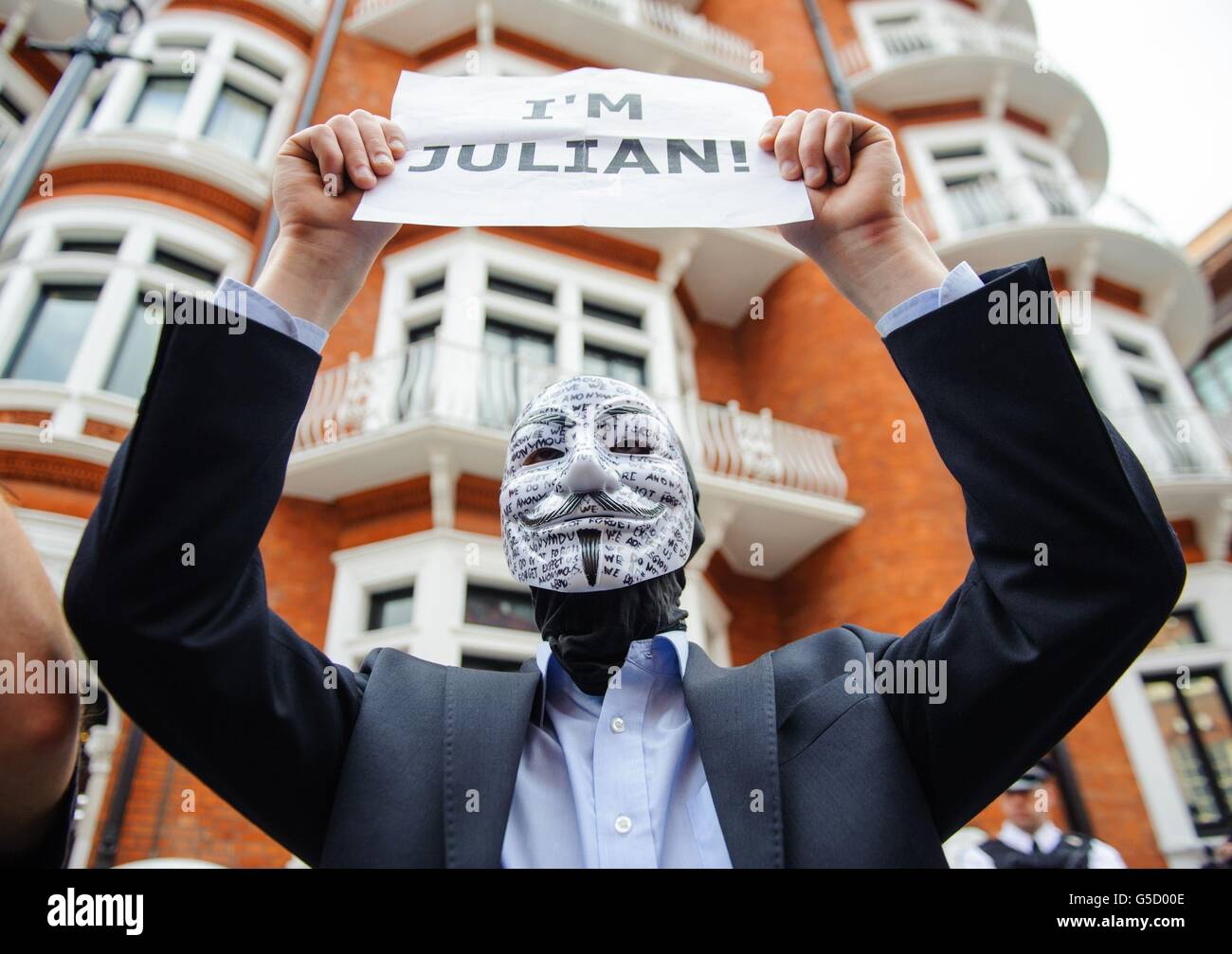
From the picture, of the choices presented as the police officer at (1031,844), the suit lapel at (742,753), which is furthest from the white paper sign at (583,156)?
the police officer at (1031,844)

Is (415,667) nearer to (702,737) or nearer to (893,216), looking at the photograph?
(702,737)

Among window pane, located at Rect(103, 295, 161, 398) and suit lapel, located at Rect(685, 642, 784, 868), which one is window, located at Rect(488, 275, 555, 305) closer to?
window pane, located at Rect(103, 295, 161, 398)

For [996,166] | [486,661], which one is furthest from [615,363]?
[996,166]

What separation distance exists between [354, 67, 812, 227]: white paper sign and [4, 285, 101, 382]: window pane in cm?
832

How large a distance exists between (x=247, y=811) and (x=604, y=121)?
166 centimetres

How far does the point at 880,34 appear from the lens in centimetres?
1410

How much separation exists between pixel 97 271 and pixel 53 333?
2.74ft

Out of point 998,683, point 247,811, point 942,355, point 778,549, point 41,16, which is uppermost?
point 41,16

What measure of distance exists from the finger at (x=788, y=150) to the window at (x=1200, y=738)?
883 cm

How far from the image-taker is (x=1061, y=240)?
10.9 m

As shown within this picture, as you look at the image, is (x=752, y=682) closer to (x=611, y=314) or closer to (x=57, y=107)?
(x=57, y=107)

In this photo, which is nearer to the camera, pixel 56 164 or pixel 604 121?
pixel 604 121
